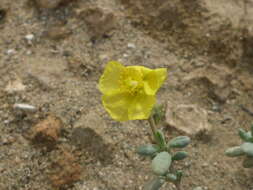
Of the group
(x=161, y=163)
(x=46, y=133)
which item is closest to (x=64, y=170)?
(x=46, y=133)

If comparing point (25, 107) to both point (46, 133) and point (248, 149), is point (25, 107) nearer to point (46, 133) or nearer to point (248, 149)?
point (46, 133)

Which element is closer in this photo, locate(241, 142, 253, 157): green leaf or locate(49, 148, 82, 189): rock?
locate(241, 142, 253, 157): green leaf

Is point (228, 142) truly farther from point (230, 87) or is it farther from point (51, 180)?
point (51, 180)

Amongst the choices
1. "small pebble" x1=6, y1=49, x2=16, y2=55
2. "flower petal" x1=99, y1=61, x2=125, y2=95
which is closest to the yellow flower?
"flower petal" x1=99, y1=61, x2=125, y2=95

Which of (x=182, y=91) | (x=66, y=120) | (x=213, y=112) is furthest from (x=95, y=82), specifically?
(x=213, y=112)

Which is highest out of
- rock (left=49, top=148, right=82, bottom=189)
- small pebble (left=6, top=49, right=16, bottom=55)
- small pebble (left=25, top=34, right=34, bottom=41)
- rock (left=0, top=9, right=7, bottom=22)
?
rock (left=0, top=9, right=7, bottom=22)

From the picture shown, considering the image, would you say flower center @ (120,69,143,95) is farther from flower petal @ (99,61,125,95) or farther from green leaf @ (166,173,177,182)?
green leaf @ (166,173,177,182)

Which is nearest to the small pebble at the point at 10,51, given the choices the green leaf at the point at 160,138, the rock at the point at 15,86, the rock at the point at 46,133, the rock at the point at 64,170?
the rock at the point at 15,86

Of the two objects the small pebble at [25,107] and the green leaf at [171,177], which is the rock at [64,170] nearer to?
the small pebble at [25,107]
